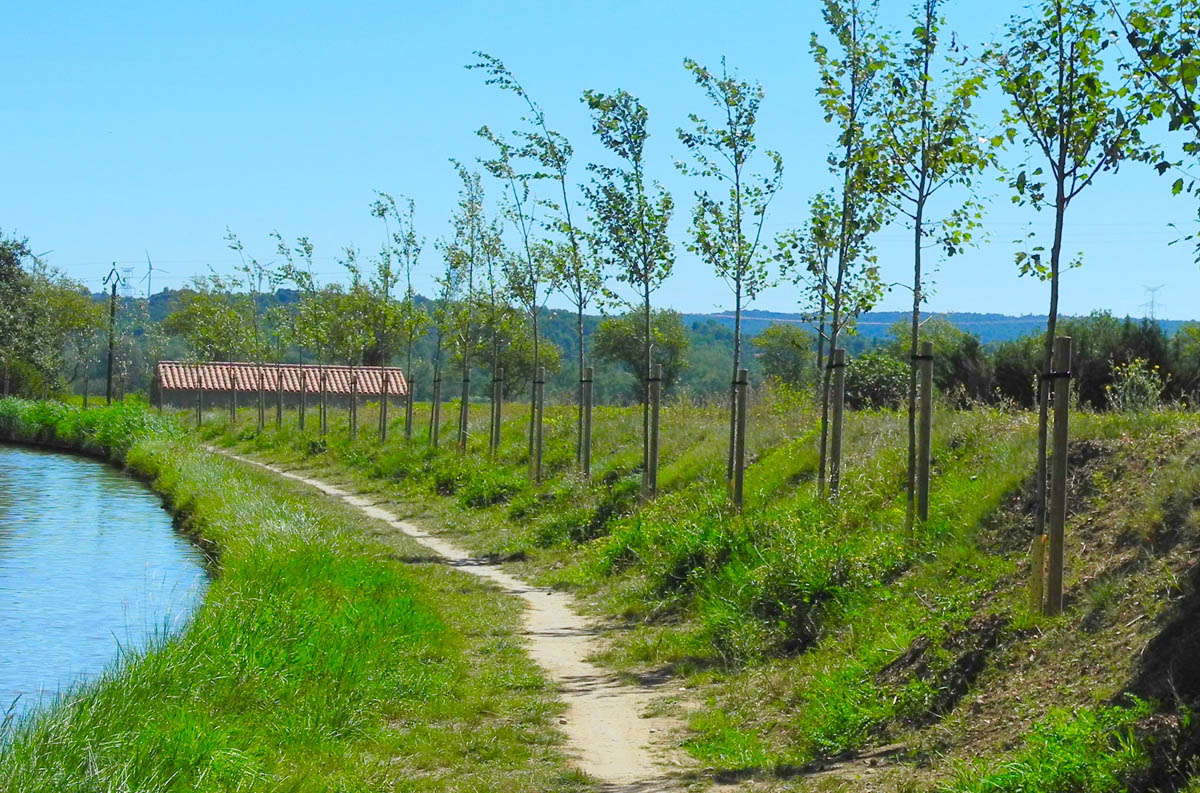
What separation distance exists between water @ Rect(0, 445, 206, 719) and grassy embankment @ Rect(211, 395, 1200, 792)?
4547mm

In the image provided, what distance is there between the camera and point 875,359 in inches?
981

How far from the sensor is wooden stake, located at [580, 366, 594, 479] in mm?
20875

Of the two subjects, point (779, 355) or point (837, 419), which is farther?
point (779, 355)

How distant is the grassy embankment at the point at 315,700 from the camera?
7066 mm

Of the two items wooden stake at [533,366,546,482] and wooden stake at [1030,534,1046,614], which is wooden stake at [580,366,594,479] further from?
wooden stake at [1030,534,1046,614]

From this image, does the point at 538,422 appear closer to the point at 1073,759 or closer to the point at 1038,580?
the point at 1038,580

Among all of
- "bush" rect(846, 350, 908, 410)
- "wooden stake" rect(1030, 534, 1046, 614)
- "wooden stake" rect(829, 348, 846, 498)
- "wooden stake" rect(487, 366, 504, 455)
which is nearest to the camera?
"wooden stake" rect(1030, 534, 1046, 614)

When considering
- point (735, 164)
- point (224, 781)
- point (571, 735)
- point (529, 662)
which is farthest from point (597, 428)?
point (224, 781)

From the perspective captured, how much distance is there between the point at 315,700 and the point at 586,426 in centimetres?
1262

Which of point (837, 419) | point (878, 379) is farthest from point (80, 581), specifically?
point (878, 379)

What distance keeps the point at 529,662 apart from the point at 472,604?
2.70 metres

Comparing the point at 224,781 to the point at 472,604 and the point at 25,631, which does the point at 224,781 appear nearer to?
the point at 472,604

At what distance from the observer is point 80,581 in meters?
18.2

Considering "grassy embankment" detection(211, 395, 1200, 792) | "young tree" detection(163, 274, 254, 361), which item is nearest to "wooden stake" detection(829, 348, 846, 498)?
"grassy embankment" detection(211, 395, 1200, 792)
